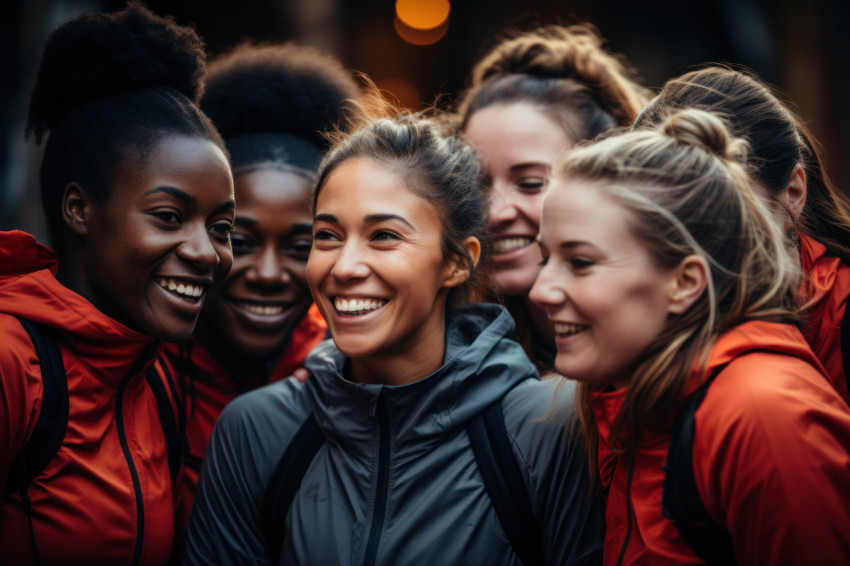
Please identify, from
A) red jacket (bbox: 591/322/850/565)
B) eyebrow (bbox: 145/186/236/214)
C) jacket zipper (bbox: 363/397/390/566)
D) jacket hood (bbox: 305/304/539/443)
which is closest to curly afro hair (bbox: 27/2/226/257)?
eyebrow (bbox: 145/186/236/214)

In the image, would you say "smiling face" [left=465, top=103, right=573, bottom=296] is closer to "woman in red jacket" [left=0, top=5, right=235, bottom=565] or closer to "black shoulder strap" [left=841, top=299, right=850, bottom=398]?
"woman in red jacket" [left=0, top=5, right=235, bottom=565]

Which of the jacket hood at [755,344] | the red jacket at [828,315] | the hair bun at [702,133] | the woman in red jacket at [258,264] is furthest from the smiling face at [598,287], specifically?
the woman in red jacket at [258,264]

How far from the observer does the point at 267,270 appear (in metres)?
3.10

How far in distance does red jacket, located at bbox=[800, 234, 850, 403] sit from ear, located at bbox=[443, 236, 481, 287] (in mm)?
1077

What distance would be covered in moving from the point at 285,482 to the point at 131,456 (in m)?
0.50

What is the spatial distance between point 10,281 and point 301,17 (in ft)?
26.1

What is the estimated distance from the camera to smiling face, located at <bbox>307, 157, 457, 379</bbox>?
97.1 inches

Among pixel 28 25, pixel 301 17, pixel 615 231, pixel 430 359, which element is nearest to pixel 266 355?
pixel 430 359

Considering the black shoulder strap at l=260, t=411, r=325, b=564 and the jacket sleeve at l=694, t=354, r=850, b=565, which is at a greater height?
the jacket sleeve at l=694, t=354, r=850, b=565

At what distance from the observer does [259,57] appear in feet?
12.0

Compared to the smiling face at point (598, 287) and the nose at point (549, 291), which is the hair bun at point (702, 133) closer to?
the smiling face at point (598, 287)

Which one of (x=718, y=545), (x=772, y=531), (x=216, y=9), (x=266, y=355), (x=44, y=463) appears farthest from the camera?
(x=216, y=9)

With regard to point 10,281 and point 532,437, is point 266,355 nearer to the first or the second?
point 10,281

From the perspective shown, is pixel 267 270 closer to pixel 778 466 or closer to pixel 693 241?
pixel 693 241
